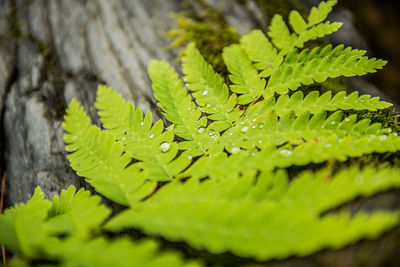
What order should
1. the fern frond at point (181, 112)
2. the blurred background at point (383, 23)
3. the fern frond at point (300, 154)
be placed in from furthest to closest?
A: the blurred background at point (383, 23) → the fern frond at point (181, 112) → the fern frond at point (300, 154)

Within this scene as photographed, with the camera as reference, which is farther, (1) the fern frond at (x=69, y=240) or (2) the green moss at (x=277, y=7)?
(2) the green moss at (x=277, y=7)

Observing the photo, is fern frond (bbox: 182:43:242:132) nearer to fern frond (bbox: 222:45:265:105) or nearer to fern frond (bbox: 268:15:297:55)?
fern frond (bbox: 222:45:265:105)

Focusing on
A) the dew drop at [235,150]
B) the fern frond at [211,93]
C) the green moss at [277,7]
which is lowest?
the dew drop at [235,150]

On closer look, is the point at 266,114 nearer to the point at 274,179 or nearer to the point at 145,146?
the point at 274,179

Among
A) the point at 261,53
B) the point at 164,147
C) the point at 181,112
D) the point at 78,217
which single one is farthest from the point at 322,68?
the point at 78,217

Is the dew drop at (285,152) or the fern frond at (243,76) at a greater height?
the fern frond at (243,76)

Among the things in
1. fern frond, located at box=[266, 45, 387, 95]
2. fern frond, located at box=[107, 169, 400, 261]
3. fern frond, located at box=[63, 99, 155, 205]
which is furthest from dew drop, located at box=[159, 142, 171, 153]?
fern frond, located at box=[266, 45, 387, 95]

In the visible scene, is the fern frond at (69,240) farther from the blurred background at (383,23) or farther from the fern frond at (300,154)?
the blurred background at (383,23)

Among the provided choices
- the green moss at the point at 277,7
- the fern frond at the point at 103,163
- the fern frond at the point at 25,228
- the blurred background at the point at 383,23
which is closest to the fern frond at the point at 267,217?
the fern frond at the point at 103,163
